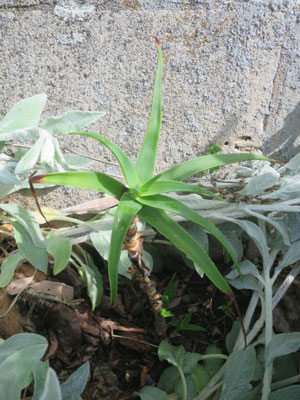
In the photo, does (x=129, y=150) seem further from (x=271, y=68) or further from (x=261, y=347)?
(x=261, y=347)

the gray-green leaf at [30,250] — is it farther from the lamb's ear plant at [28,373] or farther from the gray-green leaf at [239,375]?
the gray-green leaf at [239,375]

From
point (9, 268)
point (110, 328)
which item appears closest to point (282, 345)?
point (110, 328)

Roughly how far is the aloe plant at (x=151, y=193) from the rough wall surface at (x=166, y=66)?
36cm

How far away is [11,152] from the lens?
53.2 inches

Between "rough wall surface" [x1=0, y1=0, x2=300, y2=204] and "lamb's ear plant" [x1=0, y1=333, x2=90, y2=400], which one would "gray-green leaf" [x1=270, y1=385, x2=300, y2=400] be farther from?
"rough wall surface" [x1=0, y1=0, x2=300, y2=204]

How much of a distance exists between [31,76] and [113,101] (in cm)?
26

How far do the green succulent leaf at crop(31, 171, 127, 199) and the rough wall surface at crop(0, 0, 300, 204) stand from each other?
398 millimetres

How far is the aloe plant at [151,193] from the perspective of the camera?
0.93 metres

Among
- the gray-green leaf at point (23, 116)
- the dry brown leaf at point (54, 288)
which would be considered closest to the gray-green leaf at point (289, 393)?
the dry brown leaf at point (54, 288)

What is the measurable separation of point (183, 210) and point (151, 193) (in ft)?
0.29

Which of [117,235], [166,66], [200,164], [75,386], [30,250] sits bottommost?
[75,386]

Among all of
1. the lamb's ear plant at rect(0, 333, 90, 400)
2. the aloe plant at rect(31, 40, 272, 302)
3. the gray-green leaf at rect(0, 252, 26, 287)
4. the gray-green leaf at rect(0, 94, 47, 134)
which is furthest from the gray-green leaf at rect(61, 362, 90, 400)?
the gray-green leaf at rect(0, 94, 47, 134)

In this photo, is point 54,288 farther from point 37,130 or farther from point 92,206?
point 37,130

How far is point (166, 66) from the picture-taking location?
1383 millimetres
